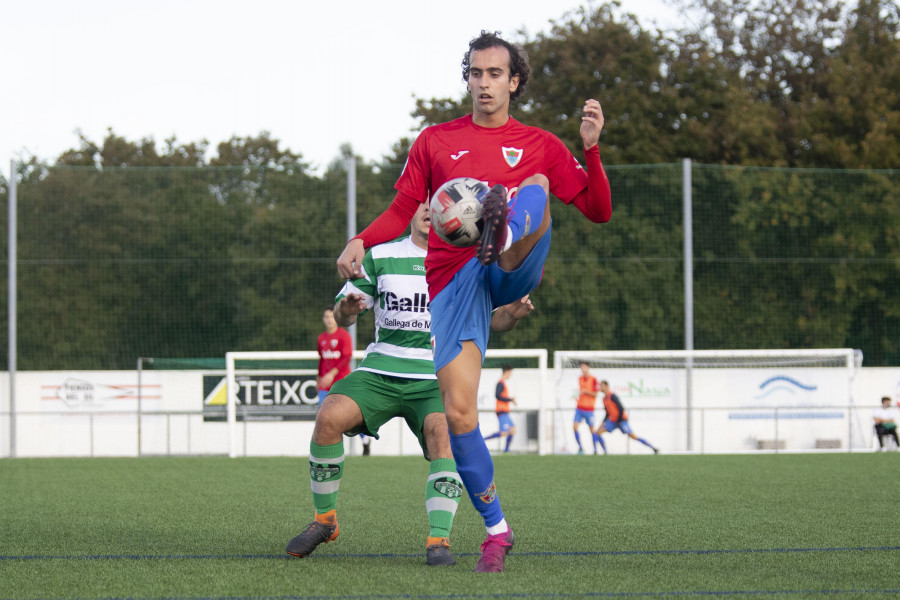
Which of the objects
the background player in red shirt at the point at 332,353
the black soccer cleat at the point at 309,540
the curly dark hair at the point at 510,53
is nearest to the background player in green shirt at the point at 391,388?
the black soccer cleat at the point at 309,540

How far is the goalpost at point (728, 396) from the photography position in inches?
667

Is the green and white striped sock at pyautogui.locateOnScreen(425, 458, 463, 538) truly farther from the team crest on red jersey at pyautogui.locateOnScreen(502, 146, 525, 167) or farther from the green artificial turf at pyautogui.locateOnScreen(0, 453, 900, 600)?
the team crest on red jersey at pyautogui.locateOnScreen(502, 146, 525, 167)

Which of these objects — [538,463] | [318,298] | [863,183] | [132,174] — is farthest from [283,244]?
[863,183]

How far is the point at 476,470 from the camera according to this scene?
4.39 meters

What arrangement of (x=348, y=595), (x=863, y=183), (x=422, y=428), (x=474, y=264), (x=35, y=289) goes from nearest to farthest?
(x=348, y=595) < (x=474, y=264) < (x=422, y=428) < (x=35, y=289) < (x=863, y=183)

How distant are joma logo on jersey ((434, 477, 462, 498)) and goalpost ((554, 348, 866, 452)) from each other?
12308 mm

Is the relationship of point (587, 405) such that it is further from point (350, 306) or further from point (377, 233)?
point (377, 233)

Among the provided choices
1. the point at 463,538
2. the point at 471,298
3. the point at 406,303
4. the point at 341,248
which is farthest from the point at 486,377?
the point at 471,298

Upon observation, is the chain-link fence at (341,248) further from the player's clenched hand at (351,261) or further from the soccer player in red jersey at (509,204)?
the player's clenched hand at (351,261)

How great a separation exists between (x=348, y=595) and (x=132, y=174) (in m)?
14.8

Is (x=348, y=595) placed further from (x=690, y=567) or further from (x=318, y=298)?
(x=318, y=298)

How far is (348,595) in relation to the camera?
378 cm

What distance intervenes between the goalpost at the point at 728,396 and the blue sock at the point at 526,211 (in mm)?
13122

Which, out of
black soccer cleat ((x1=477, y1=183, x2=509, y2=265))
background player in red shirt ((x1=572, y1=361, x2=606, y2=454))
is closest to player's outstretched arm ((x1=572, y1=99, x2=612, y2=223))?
black soccer cleat ((x1=477, y1=183, x2=509, y2=265))
